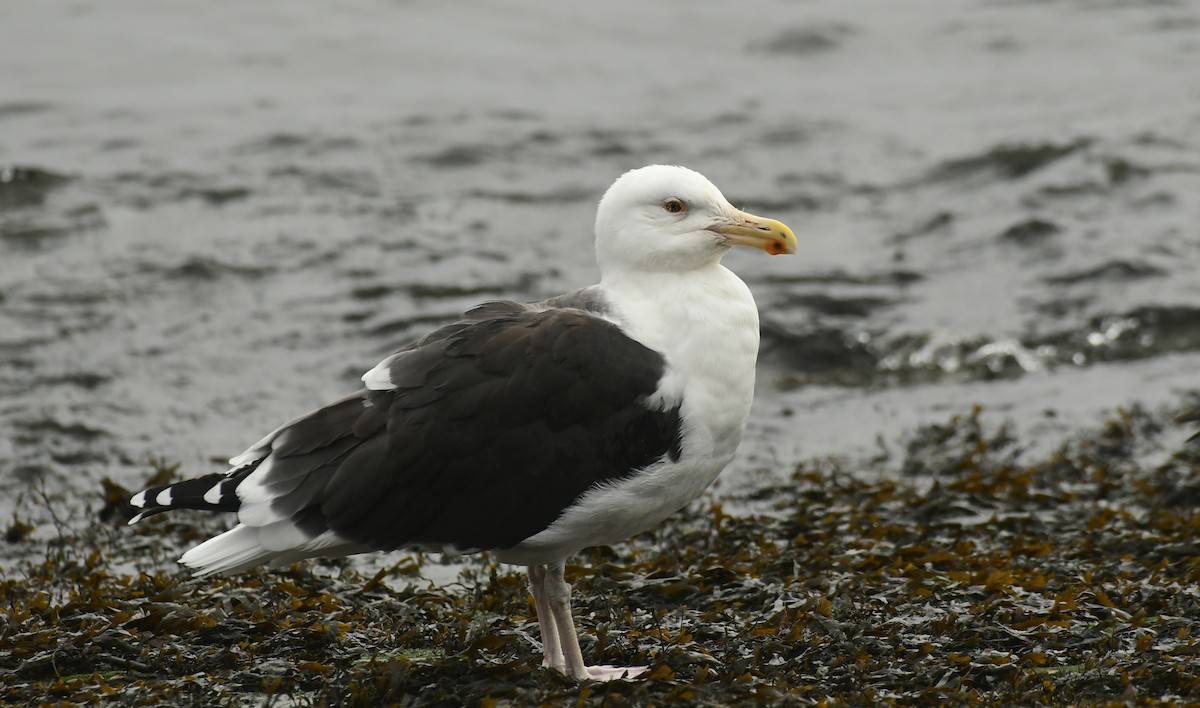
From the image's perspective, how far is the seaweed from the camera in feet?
18.1

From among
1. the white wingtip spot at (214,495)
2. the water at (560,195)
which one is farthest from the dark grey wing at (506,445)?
the water at (560,195)

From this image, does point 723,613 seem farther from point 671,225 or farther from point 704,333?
point 671,225

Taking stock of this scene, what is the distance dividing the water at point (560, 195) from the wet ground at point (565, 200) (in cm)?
5

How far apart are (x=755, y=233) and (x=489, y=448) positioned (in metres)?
1.59

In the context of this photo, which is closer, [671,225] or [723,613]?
[671,225]

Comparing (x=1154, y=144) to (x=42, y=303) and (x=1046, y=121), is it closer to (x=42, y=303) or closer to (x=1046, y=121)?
(x=1046, y=121)

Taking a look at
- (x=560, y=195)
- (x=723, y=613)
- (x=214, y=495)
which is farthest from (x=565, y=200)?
(x=214, y=495)

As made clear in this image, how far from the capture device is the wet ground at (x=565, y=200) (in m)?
10.8

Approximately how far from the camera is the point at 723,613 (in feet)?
21.2

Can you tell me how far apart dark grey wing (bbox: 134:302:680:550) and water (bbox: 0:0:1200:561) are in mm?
3665

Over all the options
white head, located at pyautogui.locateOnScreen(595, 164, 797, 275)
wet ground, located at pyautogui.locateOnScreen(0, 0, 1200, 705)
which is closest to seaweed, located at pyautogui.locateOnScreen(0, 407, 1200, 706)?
wet ground, located at pyautogui.locateOnScreen(0, 0, 1200, 705)

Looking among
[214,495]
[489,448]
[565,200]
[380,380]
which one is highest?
[380,380]

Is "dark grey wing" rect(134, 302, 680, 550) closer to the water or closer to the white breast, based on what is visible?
the white breast

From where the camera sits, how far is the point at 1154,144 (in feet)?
54.1
